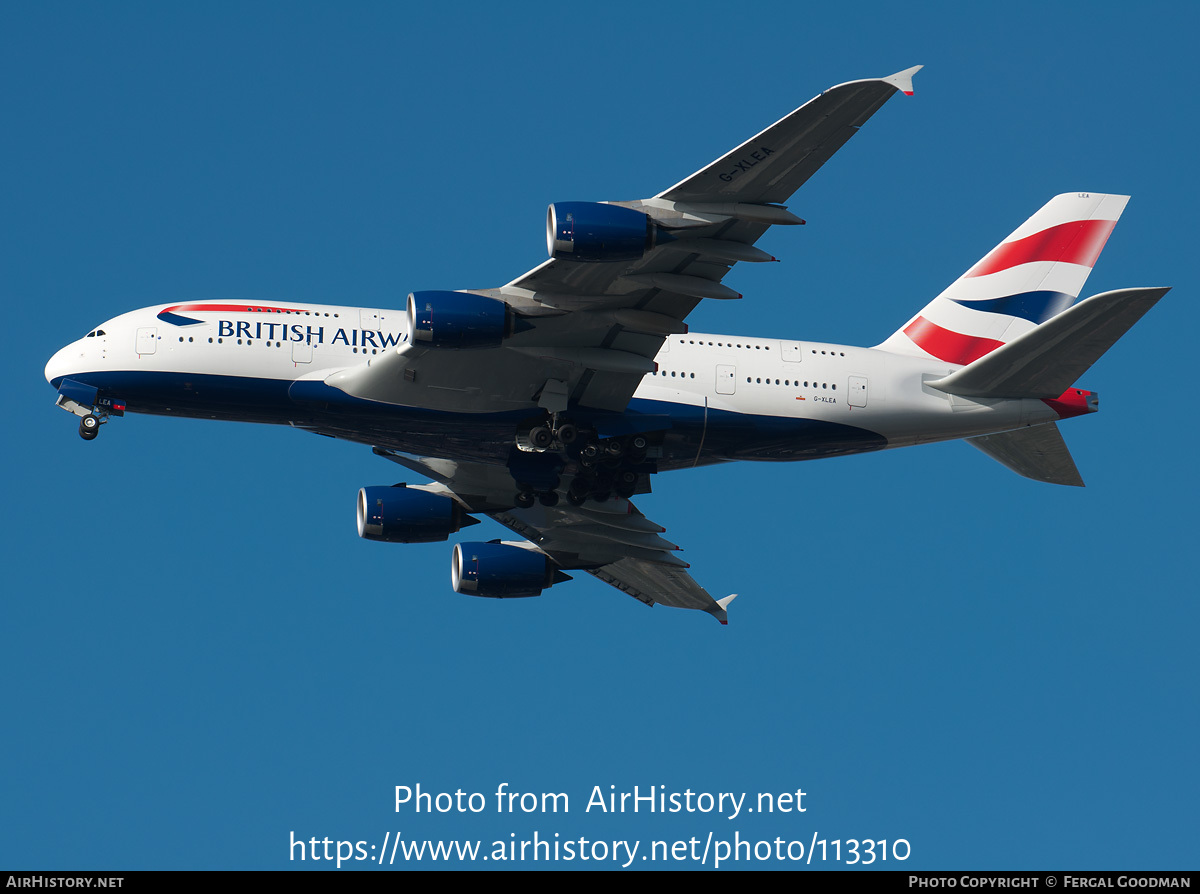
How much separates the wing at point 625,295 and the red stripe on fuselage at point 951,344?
394 inches

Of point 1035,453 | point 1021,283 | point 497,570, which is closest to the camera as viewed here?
point 1035,453

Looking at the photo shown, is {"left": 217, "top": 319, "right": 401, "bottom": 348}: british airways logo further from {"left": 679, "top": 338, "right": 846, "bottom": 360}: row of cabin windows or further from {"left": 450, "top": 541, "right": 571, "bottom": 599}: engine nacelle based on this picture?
{"left": 450, "top": 541, "right": 571, "bottom": 599}: engine nacelle

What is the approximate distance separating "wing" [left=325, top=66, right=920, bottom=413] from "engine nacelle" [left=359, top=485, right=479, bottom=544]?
262 inches

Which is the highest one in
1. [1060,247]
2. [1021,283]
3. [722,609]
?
[1060,247]

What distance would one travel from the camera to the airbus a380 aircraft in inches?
1308

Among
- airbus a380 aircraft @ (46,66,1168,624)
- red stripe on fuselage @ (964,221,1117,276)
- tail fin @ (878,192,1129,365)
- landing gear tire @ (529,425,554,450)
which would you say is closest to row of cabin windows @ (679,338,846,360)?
airbus a380 aircraft @ (46,66,1168,624)

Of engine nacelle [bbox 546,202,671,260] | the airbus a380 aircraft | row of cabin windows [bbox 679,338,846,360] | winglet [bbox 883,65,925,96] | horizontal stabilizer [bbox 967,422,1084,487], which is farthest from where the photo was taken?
horizontal stabilizer [bbox 967,422,1084,487]

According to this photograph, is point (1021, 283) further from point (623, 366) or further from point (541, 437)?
point (541, 437)

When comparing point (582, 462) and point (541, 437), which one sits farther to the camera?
point (582, 462)

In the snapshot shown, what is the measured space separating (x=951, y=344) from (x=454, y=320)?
1626 cm

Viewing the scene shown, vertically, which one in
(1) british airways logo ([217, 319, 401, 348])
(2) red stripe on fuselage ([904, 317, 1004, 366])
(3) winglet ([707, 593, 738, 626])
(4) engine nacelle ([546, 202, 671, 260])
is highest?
(2) red stripe on fuselage ([904, 317, 1004, 366])

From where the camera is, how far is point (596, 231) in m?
31.7

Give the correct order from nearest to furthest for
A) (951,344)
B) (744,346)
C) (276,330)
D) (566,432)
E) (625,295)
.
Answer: (625,295) → (276,330) → (566,432) → (744,346) → (951,344)

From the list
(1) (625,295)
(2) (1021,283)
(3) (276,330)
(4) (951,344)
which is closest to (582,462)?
(1) (625,295)
